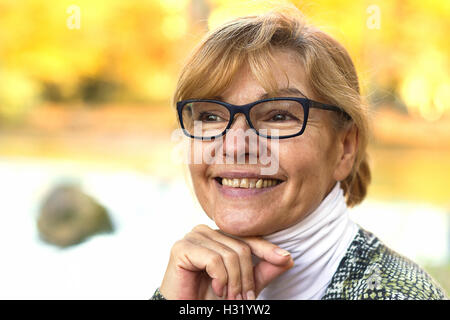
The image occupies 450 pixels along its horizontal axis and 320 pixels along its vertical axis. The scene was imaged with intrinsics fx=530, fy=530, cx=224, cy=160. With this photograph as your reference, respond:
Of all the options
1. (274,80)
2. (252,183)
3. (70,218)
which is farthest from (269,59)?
(70,218)

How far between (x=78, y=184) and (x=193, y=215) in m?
1.51

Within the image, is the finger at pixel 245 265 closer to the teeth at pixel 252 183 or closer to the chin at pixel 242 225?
the chin at pixel 242 225

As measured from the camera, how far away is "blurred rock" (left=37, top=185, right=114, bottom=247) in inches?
229

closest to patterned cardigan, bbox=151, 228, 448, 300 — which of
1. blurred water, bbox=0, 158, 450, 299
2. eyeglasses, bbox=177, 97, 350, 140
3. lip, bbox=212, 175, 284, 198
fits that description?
lip, bbox=212, 175, 284, 198

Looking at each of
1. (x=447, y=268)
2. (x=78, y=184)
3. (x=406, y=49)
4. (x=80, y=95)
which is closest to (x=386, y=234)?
(x=447, y=268)

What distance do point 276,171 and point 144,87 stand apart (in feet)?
18.2

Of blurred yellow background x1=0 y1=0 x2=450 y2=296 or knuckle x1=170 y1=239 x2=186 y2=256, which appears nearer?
knuckle x1=170 y1=239 x2=186 y2=256

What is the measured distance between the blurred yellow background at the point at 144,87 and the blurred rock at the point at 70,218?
707 mm

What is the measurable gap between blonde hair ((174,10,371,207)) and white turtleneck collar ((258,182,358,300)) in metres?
0.33

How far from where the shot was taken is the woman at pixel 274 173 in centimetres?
165

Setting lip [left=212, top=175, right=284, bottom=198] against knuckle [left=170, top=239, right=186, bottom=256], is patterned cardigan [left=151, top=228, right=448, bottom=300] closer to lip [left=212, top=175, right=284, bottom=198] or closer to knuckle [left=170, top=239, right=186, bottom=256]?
knuckle [left=170, top=239, right=186, bottom=256]
